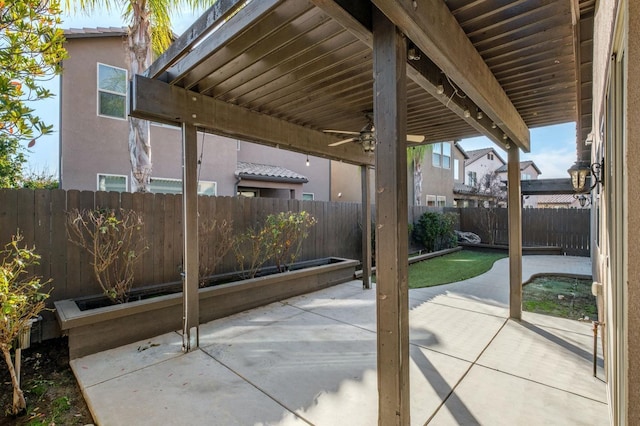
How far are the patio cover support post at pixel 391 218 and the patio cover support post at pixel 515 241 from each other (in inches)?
129

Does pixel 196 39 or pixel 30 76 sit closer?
pixel 196 39

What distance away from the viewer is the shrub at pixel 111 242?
3.74 meters

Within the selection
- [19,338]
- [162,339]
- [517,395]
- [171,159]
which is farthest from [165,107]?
[171,159]

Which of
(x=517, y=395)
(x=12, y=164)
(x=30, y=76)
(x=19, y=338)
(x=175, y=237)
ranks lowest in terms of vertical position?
(x=517, y=395)

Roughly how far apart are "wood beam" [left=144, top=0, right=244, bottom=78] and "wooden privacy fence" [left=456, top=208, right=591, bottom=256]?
11.3 meters

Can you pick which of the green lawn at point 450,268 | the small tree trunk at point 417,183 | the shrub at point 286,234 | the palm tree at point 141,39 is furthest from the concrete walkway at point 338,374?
the small tree trunk at point 417,183

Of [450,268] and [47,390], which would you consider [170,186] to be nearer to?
[47,390]

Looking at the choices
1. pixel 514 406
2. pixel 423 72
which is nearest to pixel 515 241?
pixel 514 406

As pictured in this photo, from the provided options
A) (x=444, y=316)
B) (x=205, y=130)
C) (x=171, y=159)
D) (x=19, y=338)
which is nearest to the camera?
(x=19, y=338)

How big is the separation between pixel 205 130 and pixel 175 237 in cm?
178

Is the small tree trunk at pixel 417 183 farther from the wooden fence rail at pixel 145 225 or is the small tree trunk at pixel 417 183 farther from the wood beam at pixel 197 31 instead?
the wood beam at pixel 197 31

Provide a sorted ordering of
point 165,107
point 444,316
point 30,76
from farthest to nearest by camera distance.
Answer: point 444,316
point 165,107
point 30,76

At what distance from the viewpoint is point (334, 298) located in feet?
17.4

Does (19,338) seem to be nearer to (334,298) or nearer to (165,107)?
(165,107)
